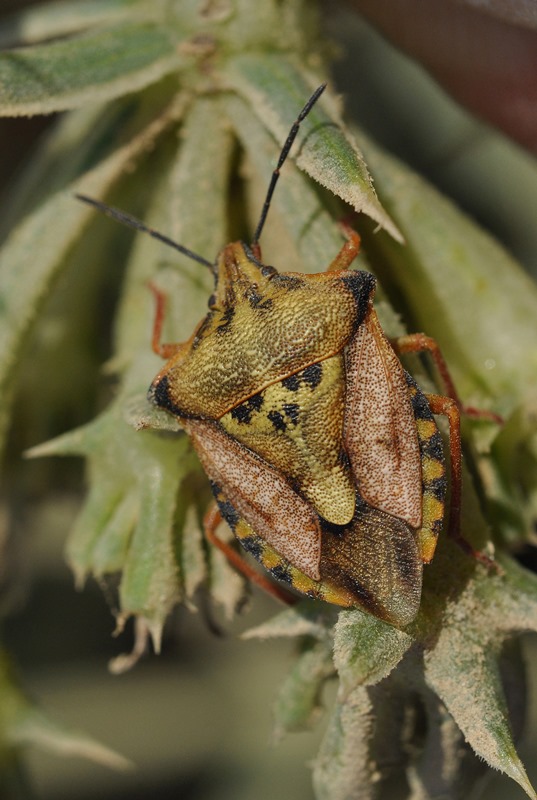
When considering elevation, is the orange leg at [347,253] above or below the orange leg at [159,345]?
above

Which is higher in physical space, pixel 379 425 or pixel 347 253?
pixel 347 253

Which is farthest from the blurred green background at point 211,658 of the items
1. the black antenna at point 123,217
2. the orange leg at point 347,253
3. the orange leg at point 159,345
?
the orange leg at point 159,345

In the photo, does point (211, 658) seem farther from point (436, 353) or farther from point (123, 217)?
point (436, 353)

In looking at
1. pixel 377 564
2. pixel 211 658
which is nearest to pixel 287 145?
pixel 377 564

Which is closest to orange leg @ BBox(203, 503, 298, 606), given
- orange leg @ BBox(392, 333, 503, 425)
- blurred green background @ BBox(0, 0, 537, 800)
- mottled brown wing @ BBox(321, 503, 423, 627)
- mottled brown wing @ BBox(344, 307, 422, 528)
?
mottled brown wing @ BBox(321, 503, 423, 627)

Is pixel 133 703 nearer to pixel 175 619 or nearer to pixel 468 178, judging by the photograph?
pixel 175 619

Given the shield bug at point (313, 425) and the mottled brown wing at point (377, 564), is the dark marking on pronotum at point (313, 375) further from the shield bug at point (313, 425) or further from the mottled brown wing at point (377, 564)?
the mottled brown wing at point (377, 564)
